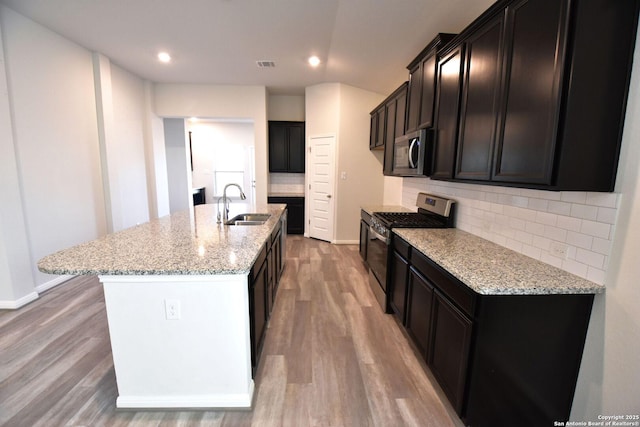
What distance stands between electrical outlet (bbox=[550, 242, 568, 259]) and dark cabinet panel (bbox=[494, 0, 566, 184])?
1.51 ft

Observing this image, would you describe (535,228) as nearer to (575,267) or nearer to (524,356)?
(575,267)

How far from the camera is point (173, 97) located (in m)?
5.07

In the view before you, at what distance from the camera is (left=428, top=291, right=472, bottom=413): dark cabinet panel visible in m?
1.42

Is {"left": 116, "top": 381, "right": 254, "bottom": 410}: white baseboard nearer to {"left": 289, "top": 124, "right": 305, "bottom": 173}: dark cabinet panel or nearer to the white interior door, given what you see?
the white interior door

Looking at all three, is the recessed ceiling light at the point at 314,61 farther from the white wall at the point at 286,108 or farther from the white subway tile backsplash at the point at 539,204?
the white subway tile backsplash at the point at 539,204

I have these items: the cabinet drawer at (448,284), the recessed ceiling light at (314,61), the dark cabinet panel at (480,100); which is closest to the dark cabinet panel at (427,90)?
the dark cabinet panel at (480,100)

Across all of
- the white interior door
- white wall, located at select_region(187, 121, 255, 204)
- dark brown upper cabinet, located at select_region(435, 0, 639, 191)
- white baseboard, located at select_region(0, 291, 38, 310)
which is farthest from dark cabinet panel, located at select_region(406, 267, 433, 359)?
white wall, located at select_region(187, 121, 255, 204)

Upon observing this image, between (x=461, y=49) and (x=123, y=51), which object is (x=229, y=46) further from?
(x=461, y=49)

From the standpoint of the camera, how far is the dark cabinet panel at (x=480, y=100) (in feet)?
5.29

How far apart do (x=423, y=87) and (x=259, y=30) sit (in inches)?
76.6

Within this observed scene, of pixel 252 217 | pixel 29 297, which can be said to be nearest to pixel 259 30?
pixel 252 217

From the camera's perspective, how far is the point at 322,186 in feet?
→ 17.0

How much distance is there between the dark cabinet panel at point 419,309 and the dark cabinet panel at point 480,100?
808mm

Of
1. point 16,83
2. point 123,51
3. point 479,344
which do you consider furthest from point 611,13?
point 123,51
